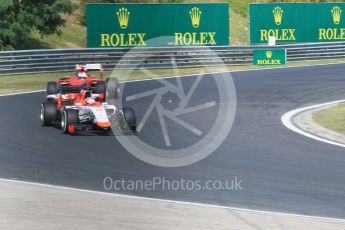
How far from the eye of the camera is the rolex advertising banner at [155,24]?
108 feet

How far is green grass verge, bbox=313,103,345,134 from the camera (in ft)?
52.2

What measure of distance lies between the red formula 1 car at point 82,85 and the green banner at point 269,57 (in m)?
13.6

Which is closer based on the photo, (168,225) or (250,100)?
(168,225)

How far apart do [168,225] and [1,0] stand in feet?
91.9

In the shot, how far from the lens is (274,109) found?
61.9ft

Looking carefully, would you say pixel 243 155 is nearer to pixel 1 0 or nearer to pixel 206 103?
pixel 206 103

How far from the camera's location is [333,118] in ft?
56.1

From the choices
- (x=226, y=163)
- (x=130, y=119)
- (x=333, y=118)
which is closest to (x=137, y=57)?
(x=333, y=118)

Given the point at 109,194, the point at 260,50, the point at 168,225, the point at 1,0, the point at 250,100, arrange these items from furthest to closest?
the point at 1,0
the point at 260,50
the point at 250,100
the point at 109,194
the point at 168,225

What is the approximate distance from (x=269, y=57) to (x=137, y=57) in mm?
4984

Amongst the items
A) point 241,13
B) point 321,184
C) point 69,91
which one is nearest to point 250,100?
point 69,91

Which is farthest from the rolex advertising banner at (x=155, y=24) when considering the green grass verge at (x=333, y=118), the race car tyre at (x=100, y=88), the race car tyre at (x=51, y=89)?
the green grass verge at (x=333, y=118)

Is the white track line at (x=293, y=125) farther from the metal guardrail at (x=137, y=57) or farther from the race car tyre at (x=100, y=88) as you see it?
the metal guardrail at (x=137, y=57)

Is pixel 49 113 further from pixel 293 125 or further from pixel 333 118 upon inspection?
pixel 333 118
